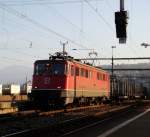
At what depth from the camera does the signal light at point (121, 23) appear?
1494 centimetres

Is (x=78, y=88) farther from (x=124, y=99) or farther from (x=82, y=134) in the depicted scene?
(x=124, y=99)

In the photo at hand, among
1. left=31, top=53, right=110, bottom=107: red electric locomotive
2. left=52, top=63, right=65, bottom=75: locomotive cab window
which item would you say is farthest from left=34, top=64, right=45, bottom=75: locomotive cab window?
left=52, top=63, right=65, bottom=75: locomotive cab window

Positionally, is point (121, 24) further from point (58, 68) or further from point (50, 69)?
point (50, 69)

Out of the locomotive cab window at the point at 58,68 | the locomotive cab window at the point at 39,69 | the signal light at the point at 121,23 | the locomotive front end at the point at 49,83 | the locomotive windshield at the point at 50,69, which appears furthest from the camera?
the locomotive cab window at the point at 39,69

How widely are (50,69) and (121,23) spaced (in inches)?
680

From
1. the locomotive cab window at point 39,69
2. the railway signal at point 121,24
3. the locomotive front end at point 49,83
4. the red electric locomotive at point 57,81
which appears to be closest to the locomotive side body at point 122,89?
the red electric locomotive at point 57,81

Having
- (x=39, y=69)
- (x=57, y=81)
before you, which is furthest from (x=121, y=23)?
(x=39, y=69)

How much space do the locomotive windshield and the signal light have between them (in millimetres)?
16387

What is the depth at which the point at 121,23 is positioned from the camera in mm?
14922

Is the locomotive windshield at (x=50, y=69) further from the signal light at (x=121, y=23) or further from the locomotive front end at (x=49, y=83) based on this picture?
the signal light at (x=121, y=23)

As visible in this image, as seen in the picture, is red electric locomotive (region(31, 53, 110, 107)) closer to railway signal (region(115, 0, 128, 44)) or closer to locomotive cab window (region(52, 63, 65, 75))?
locomotive cab window (region(52, 63, 65, 75))

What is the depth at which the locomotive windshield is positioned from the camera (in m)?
31.5

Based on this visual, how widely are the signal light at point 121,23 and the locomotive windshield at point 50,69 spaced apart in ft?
53.8

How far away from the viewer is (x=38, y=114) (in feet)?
84.4
